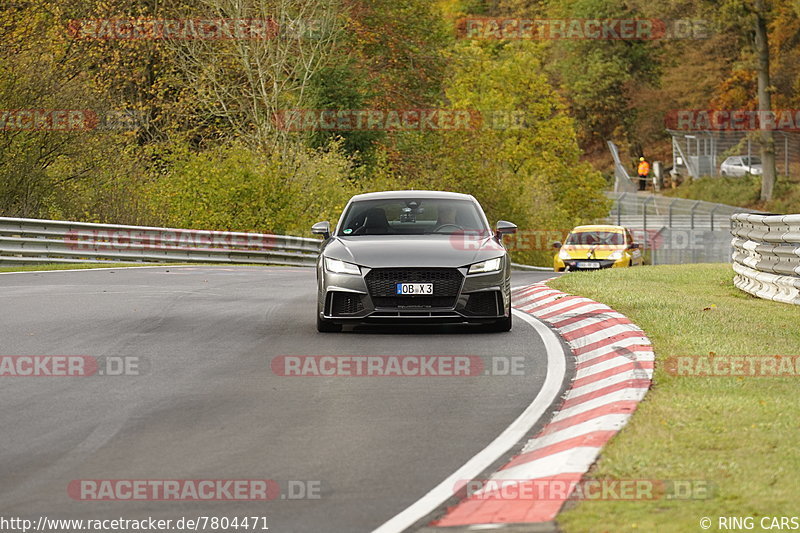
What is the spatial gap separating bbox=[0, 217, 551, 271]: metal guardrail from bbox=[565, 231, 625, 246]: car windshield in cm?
763

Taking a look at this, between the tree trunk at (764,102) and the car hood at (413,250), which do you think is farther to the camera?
the tree trunk at (764,102)

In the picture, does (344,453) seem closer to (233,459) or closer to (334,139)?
(233,459)

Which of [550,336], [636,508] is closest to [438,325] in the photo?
[550,336]

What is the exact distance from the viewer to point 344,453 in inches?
304

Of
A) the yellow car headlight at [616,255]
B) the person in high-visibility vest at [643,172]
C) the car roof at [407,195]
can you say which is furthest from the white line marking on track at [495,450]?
the person in high-visibility vest at [643,172]

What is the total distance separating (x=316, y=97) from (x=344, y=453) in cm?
4377

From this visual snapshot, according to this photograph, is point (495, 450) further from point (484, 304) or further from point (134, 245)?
point (134, 245)

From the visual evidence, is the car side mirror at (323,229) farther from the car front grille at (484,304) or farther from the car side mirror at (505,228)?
the car front grille at (484,304)

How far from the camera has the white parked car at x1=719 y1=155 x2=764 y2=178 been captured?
260 feet
